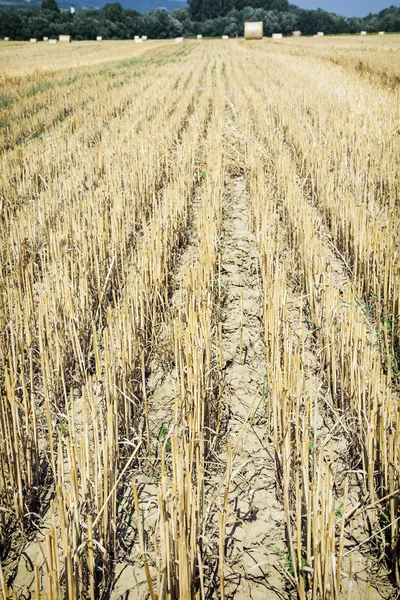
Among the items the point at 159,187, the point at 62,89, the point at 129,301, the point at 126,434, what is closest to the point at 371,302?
the point at 129,301

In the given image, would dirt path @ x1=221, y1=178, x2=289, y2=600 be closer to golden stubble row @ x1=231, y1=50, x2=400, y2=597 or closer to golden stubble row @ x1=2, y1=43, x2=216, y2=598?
golden stubble row @ x1=231, y1=50, x2=400, y2=597

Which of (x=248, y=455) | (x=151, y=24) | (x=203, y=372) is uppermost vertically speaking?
(x=151, y=24)

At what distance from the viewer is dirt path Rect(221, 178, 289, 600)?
1.65 metres

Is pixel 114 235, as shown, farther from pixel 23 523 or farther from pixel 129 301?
pixel 23 523

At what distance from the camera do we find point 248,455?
214 cm

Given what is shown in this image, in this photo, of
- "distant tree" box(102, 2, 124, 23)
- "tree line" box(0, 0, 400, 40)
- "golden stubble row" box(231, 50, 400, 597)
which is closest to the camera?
"golden stubble row" box(231, 50, 400, 597)

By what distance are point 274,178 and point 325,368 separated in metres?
3.59

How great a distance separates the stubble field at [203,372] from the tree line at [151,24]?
2323 inches

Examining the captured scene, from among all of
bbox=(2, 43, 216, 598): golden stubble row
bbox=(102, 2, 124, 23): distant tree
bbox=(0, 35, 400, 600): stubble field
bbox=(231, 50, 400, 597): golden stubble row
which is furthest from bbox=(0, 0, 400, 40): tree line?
bbox=(231, 50, 400, 597): golden stubble row

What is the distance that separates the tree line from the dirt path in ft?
203

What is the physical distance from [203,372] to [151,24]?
7259cm

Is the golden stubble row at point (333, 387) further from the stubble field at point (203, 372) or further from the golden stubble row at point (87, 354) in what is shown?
the golden stubble row at point (87, 354)

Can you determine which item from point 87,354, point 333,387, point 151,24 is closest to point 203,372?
point 333,387

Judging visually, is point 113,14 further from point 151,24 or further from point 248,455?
point 248,455
